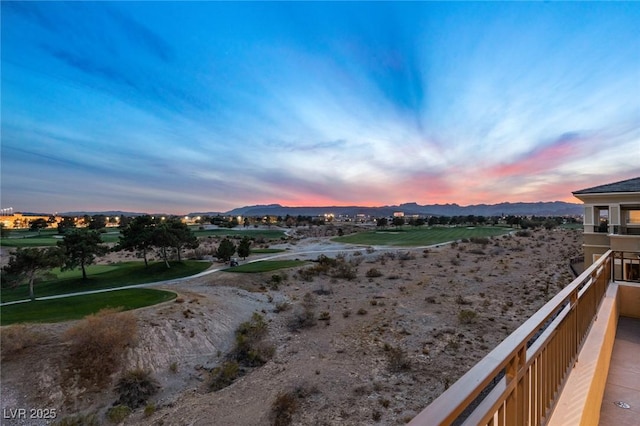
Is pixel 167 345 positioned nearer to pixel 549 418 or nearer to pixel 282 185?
pixel 549 418

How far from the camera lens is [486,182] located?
52.3 metres

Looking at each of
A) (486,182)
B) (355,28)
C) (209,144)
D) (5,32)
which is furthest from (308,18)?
(486,182)

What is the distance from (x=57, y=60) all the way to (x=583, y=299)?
84.5 ft

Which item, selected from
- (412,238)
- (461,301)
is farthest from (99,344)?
(412,238)

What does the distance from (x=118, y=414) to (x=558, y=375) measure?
34.0 ft

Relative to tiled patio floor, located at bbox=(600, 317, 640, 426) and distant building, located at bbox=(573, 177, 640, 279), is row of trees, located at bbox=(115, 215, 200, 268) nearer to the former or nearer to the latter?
tiled patio floor, located at bbox=(600, 317, 640, 426)

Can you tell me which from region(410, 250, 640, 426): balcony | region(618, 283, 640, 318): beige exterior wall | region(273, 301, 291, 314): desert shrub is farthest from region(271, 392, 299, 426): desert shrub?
region(618, 283, 640, 318): beige exterior wall

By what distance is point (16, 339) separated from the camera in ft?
32.7

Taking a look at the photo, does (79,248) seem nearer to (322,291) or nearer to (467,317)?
(322,291)

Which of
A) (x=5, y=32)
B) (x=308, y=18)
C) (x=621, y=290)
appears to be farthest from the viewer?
(x=308, y=18)

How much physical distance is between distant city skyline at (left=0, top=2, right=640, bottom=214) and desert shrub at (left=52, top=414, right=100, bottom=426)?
1361cm

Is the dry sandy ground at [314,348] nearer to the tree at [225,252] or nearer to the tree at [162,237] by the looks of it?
the tree at [162,237]

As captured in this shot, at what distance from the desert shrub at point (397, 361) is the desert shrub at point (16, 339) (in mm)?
12533

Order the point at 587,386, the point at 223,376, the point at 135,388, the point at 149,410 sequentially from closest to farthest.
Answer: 1. the point at 587,386
2. the point at 149,410
3. the point at 135,388
4. the point at 223,376
